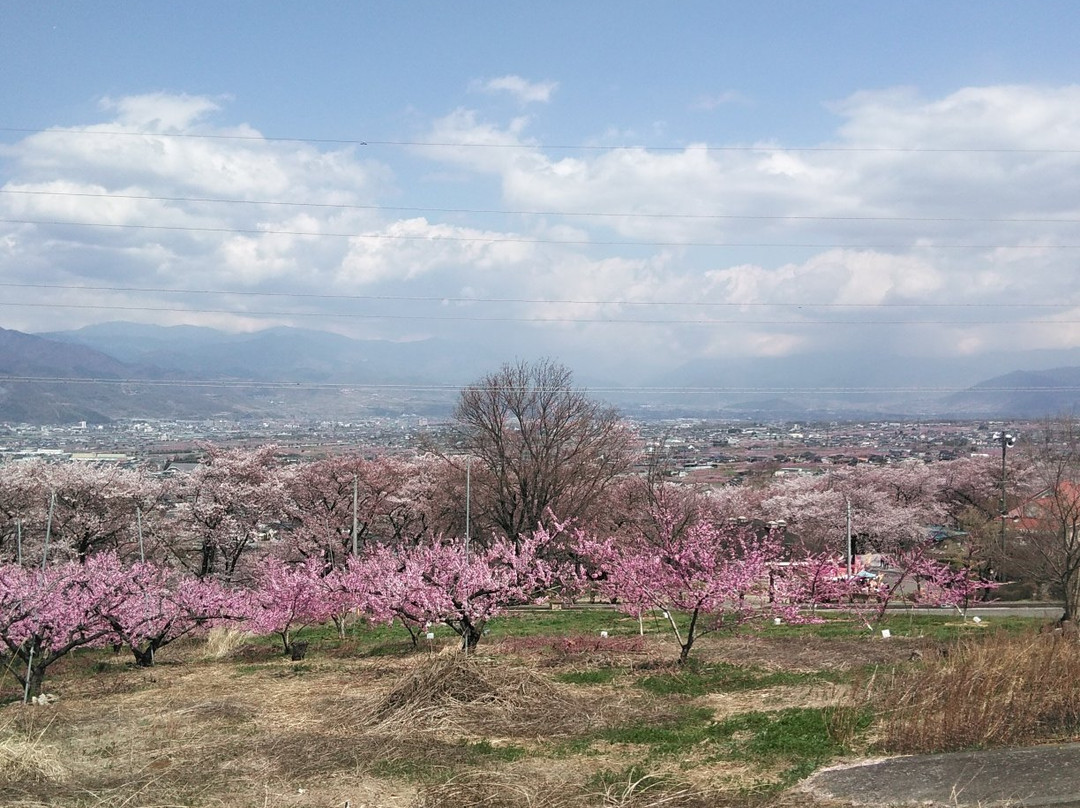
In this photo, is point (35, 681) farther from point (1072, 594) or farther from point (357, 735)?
point (1072, 594)

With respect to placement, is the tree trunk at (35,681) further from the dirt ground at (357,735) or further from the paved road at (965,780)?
the paved road at (965,780)

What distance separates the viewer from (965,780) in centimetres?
769

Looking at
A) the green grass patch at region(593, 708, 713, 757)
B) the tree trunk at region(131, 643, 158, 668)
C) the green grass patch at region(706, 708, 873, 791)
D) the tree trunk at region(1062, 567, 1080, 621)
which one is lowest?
the tree trunk at region(131, 643, 158, 668)

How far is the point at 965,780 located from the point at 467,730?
18.3ft

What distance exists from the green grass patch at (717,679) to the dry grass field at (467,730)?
5 cm

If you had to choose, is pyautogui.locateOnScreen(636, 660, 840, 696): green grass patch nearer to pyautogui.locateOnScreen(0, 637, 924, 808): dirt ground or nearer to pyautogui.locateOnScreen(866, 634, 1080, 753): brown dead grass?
pyautogui.locateOnScreen(0, 637, 924, 808): dirt ground

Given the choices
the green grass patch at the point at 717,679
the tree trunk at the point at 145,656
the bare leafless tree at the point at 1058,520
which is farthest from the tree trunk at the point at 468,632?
the bare leafless tree at the point at 1058,520

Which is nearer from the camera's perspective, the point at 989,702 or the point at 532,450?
the point at 989,702

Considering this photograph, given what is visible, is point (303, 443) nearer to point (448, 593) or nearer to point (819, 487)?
point (819, 487)

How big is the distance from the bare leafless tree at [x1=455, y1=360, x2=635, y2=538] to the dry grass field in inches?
852

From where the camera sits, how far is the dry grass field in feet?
28.4

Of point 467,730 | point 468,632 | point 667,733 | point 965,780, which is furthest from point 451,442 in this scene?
point 965,780

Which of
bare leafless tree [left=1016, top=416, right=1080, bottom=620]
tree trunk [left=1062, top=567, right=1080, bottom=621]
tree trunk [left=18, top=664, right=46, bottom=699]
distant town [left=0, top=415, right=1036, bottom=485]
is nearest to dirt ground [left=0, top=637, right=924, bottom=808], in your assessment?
tree trunk [left=18, top=664, right=46, bottom=699]

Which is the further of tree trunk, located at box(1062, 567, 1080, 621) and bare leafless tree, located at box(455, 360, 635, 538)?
bare leafless tree, located at box(455, 360, 635, 538)
